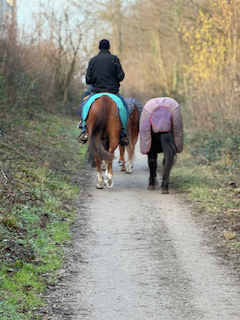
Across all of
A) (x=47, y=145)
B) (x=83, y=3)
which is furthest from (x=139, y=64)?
(x=47, y=145)

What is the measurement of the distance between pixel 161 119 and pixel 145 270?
3884 mm

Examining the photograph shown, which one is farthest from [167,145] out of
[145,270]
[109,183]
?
[145,270]

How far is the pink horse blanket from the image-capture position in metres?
8.06

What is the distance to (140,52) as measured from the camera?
114 feet

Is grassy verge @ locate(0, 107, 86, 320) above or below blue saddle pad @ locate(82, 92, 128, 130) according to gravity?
below

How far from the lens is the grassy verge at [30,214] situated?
158 inches

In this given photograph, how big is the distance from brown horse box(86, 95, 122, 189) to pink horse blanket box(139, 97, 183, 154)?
0.50m

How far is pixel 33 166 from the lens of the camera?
8.66 m

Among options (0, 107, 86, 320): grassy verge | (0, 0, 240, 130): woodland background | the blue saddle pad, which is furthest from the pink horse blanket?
(0, 0, 240, 130): woodland background

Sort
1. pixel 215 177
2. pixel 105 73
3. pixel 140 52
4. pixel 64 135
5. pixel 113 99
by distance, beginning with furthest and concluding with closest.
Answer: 1. pixel 140 52
2. pixel 64 135
3. pixel 215 177
4. pixel 105 73
5. pixel 113 99

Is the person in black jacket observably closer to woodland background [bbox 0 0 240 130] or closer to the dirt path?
the dirt path

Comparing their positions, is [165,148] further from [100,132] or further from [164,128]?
[100,132]

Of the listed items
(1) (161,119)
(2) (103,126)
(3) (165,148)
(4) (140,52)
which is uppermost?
(4) (140,52)

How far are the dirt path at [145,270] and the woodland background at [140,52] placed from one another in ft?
20.8
